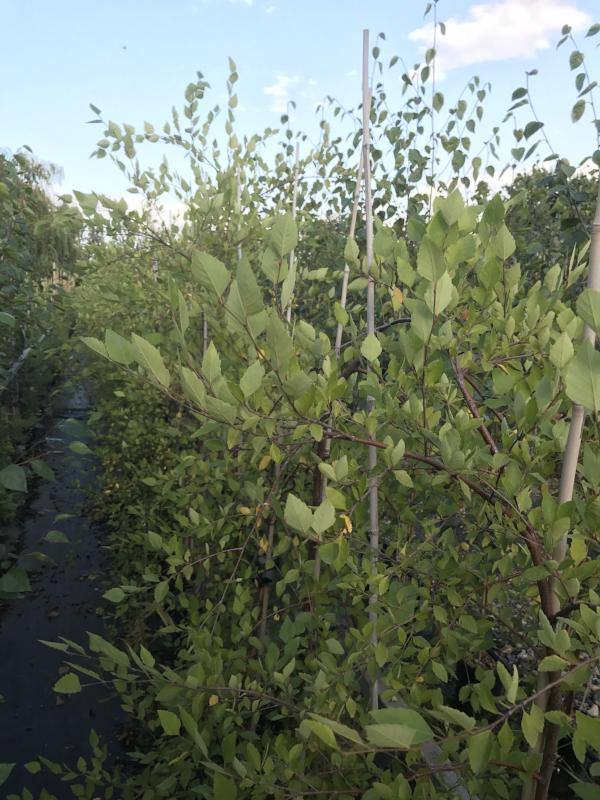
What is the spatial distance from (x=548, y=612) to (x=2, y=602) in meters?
5.30

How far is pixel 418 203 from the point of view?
3592mm

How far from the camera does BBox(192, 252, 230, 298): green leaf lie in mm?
903

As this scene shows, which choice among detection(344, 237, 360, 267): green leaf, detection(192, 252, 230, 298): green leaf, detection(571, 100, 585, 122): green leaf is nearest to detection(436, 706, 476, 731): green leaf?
detection(192, 252, 230, 298): green leaf

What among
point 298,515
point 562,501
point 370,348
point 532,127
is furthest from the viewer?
point 532,127

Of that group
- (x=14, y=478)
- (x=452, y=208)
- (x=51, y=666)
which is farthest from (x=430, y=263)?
(x=51, y=666)

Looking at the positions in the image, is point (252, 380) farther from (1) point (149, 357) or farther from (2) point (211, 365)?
(1) point (149, 357)

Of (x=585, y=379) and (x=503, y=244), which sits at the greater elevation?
(x=503, y=244)

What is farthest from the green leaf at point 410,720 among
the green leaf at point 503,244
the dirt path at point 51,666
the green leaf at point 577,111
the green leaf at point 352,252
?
the green leaf at point 577,111

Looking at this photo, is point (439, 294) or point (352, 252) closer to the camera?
point (439, 294)

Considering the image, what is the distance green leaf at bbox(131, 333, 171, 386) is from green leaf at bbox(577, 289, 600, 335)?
2.16 ft

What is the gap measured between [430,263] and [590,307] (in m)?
0.26

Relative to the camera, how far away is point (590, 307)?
33.5 inches

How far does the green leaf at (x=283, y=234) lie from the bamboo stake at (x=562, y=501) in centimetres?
54

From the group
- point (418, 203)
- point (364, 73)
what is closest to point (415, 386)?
point (364, 73)
